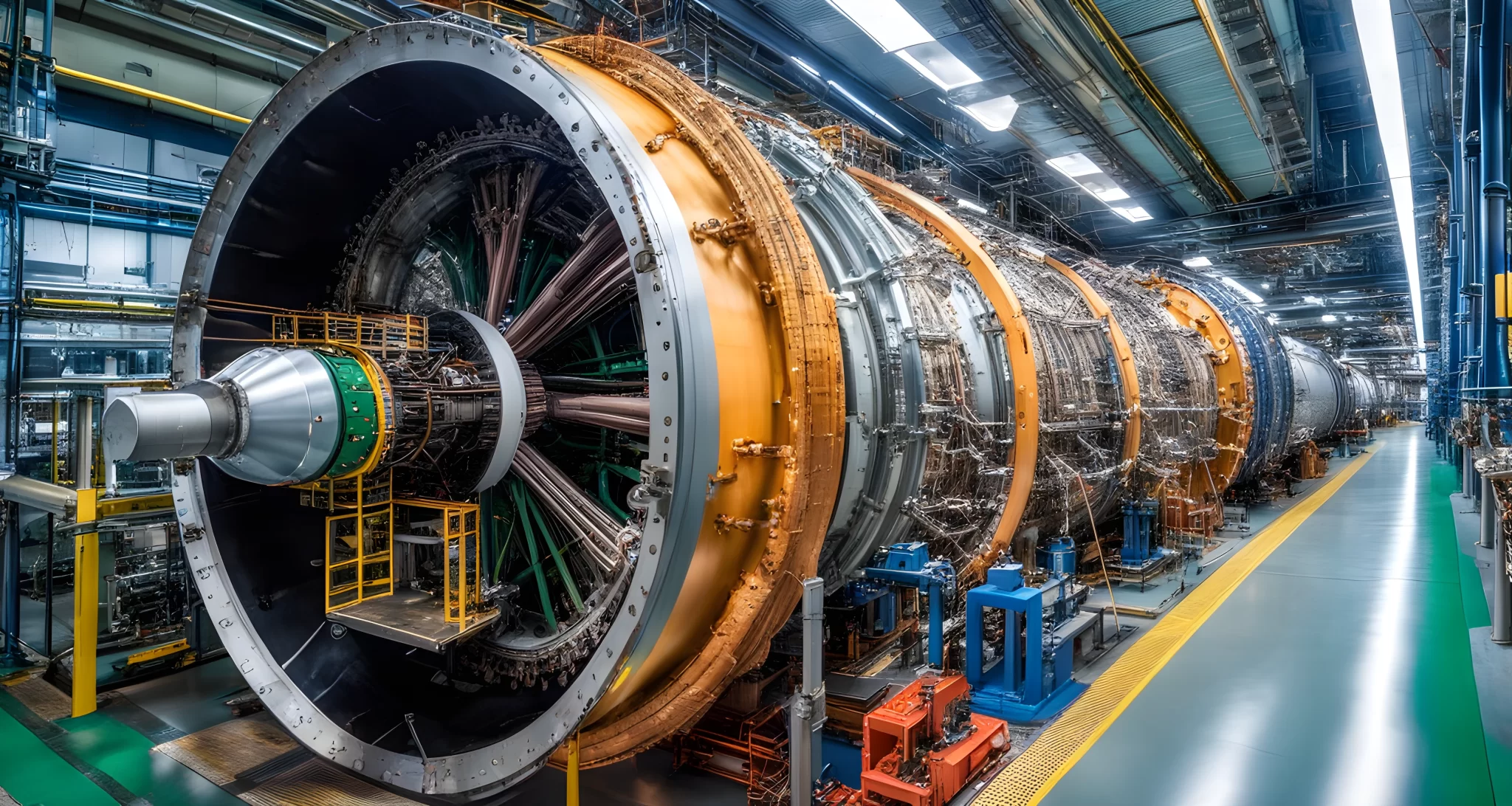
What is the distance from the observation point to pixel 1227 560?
9055mm

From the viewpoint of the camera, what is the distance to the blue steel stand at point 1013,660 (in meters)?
4.66

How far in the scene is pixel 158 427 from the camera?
2674 mm

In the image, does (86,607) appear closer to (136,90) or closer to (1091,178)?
(136,90)

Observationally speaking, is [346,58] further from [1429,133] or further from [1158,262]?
[1158,262]

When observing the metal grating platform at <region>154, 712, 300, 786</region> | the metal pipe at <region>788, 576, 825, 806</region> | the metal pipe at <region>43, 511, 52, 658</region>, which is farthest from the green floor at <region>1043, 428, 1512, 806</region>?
the metal pipe at <region>43, 511, 52, 658</region>

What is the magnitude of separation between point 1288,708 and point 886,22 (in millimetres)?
5218

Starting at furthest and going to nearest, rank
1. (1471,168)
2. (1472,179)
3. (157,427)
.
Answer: (1471,168), (1472,179), (157,427)

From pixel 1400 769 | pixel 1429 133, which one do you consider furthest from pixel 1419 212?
pixel 1400 769

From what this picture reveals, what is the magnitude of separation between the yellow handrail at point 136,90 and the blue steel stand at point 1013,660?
7.22 metres

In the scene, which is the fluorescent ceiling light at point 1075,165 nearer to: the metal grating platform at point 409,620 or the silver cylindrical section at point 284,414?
the metal grating platform at point 409,620

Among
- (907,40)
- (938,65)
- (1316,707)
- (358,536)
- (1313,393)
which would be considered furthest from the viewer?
(1313,393)

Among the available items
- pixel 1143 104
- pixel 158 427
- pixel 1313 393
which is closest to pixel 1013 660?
pixel 158 427

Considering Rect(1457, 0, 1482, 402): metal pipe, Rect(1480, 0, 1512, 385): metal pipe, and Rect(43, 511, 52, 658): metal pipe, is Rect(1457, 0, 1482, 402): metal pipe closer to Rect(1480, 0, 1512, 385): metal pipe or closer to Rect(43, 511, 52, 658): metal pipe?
Rect(1480, 0, 1512, 385): metal pipe

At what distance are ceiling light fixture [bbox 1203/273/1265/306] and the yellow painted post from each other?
17.3 metres
